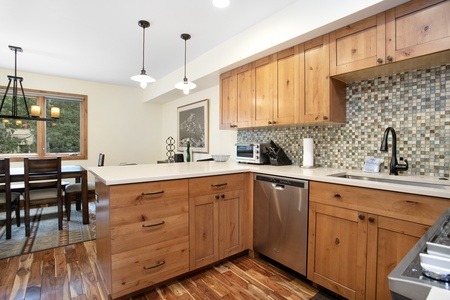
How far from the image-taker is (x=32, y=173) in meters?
2.92

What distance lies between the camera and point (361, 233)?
61.2 inches

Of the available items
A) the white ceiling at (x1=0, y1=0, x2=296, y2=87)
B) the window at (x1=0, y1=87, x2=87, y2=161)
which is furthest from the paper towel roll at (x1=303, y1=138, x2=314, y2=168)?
the window at (x1=0, y1=87, x2=87, y2=161)

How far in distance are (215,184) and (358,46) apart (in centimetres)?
160

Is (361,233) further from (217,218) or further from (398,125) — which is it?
(217,218)

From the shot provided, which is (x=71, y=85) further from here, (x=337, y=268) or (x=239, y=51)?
(x=337, y=268)

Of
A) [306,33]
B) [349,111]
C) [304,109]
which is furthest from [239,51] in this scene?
[349,111]

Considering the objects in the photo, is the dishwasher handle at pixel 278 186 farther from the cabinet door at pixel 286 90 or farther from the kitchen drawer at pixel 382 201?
the cabinet door at pixel 286 90

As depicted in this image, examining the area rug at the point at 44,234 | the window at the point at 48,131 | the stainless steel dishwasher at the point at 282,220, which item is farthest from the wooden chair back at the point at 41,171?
the stainless steel dishwasher at the point at 282,220

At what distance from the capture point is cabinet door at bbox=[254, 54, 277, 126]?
97.6 inches

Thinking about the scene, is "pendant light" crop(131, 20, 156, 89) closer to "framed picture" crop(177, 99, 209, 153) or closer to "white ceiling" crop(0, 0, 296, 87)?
"white ceiling" crop(0, 0, 296, 87)

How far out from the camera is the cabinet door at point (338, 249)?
157 centimetres

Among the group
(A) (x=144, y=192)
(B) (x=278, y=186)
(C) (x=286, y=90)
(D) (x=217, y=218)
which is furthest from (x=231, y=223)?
(C) (x=286, y=90)

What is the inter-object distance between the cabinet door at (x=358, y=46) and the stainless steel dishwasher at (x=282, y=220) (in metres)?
1.00

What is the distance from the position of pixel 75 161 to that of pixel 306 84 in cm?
449
